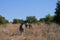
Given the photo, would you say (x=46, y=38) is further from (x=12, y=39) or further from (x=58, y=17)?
(x=58, y=17)

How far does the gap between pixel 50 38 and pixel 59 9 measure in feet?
73.0

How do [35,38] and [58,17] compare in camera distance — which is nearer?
[35,38]


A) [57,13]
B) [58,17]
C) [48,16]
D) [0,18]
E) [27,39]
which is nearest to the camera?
[27,39]

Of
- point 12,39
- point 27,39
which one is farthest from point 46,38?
point 12,39

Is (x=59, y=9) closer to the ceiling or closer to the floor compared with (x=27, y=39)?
closer to the ceiling

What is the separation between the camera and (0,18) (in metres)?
45.4

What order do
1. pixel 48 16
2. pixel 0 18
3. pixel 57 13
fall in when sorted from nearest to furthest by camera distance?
pixel 57 13
pixel 48 16
pixel 0 18

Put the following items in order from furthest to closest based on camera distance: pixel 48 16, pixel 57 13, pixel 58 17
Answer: pixel 48 16
pixel 57 13
pixel 58 17

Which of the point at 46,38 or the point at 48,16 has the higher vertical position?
the point at 48,16

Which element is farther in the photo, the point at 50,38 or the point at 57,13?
the point at 57,13

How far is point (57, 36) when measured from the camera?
324 inches

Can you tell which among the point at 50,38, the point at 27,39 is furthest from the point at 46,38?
the point at 27,39

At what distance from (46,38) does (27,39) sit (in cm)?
77

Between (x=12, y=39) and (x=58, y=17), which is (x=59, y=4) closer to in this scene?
(x=58, y=17)
